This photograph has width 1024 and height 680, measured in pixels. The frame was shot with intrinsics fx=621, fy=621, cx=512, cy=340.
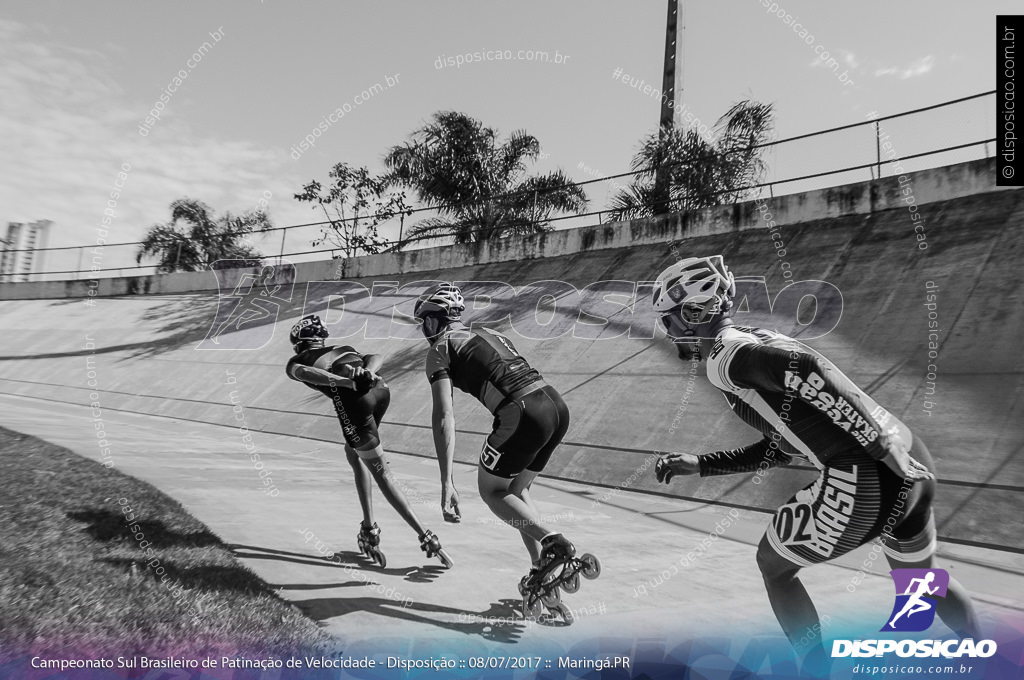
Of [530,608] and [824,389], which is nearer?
[824,389]

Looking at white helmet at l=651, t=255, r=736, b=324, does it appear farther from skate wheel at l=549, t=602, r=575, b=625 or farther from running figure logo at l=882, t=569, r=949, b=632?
skate wheel at l=549, t=602, r=575, b=625

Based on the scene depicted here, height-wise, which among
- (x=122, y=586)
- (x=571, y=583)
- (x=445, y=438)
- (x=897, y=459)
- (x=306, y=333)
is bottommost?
(x=122, y=586)

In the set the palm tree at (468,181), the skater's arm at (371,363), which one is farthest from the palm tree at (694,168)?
the skater's arm at (371,363)

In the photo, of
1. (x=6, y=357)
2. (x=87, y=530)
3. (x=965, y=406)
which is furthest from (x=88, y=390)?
(x=965, y=406)

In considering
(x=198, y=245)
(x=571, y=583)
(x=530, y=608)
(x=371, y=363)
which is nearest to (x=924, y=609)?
(x=571, y=583)

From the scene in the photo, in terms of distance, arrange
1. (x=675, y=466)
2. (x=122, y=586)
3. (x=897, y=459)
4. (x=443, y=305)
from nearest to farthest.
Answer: (x=897, y=459), (x=675, y=466), (x=122, y=586), (x=443, y=305)

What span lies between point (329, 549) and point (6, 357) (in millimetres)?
21337

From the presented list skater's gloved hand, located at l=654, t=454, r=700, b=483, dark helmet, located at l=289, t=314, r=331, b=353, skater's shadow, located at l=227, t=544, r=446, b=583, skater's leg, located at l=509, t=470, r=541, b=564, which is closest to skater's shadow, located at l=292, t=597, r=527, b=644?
skater's leg, located at l=509, t=470, r=541, b=564

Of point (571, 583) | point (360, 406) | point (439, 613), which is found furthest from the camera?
point (360, 406)

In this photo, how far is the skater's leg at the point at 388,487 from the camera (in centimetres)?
415

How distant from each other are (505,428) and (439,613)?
1062 millimetres

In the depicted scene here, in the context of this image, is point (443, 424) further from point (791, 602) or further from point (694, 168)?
point (694, 168)

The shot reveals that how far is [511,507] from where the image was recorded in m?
3.26

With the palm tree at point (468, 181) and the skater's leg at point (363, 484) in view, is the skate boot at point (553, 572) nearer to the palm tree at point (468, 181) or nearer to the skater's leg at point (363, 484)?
the skater's leg at point (363, 484)
